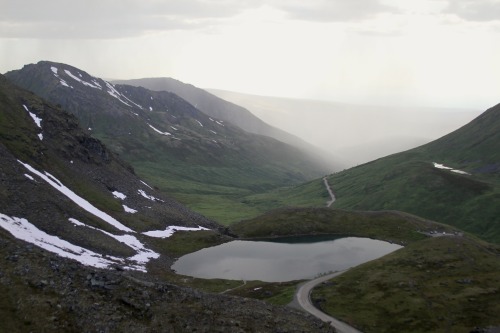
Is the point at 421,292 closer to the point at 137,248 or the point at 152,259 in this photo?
the point at 152,259

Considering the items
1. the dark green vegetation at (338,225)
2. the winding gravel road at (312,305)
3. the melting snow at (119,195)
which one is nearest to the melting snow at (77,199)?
the melting snow at (119,195)

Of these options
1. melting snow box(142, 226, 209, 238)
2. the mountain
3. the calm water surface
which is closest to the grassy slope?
the calm water surface

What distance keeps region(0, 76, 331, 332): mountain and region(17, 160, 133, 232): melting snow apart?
20.6 inches

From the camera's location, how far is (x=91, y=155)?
169875 mm

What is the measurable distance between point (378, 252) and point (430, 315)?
61706mm

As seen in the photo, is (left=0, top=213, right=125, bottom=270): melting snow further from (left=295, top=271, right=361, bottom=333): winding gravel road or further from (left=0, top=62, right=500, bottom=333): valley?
(left=295, top=271, right=361, bottom=333): winding gravel road

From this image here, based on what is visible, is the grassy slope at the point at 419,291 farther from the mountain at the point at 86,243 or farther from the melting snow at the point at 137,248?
the melting snow at the point at 137,248

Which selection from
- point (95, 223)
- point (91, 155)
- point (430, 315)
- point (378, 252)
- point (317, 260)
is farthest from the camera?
point (91, 155)

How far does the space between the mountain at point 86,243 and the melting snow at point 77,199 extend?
52 centimetres

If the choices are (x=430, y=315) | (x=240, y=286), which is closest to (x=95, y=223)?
(x=240, y=286)

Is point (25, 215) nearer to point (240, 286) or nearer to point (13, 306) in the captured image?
point (240, 286)

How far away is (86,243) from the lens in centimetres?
10525

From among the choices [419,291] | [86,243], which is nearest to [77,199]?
[86,243]

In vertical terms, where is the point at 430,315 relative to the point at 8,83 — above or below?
below
